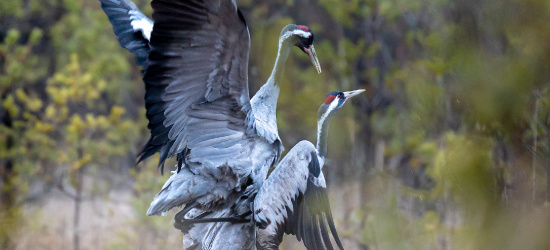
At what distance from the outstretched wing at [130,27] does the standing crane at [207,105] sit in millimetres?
868

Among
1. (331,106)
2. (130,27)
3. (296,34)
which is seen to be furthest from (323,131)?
(130,27)

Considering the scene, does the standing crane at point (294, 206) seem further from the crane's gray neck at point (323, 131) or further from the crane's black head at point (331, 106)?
the crane's black head at point (331, 106)

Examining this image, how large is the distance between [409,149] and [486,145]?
20.1ft

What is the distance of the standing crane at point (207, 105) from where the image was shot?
358cm

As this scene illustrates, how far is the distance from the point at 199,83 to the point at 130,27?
126 centimetres

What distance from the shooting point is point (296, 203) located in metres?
3.92

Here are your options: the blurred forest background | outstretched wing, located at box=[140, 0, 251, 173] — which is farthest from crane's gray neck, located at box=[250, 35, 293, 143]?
the blurred forest background

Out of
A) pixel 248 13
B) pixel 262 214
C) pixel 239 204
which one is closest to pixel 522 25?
pixel 262 214

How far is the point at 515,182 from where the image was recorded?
1763 millimetres

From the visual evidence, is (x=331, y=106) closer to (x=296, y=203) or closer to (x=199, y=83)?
(x=296, y=203)

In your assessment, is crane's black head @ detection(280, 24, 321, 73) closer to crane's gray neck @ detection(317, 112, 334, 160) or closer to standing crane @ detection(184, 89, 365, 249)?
crane's gray neck @ detection(317, 112, 334, 160)

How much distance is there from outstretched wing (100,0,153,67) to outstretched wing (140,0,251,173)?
0.89m

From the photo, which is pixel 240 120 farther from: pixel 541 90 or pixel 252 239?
pixel 541 90

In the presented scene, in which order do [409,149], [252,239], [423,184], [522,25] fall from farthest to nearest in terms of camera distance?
[409,149] < [423,184] < [252,239] < [522,25]
